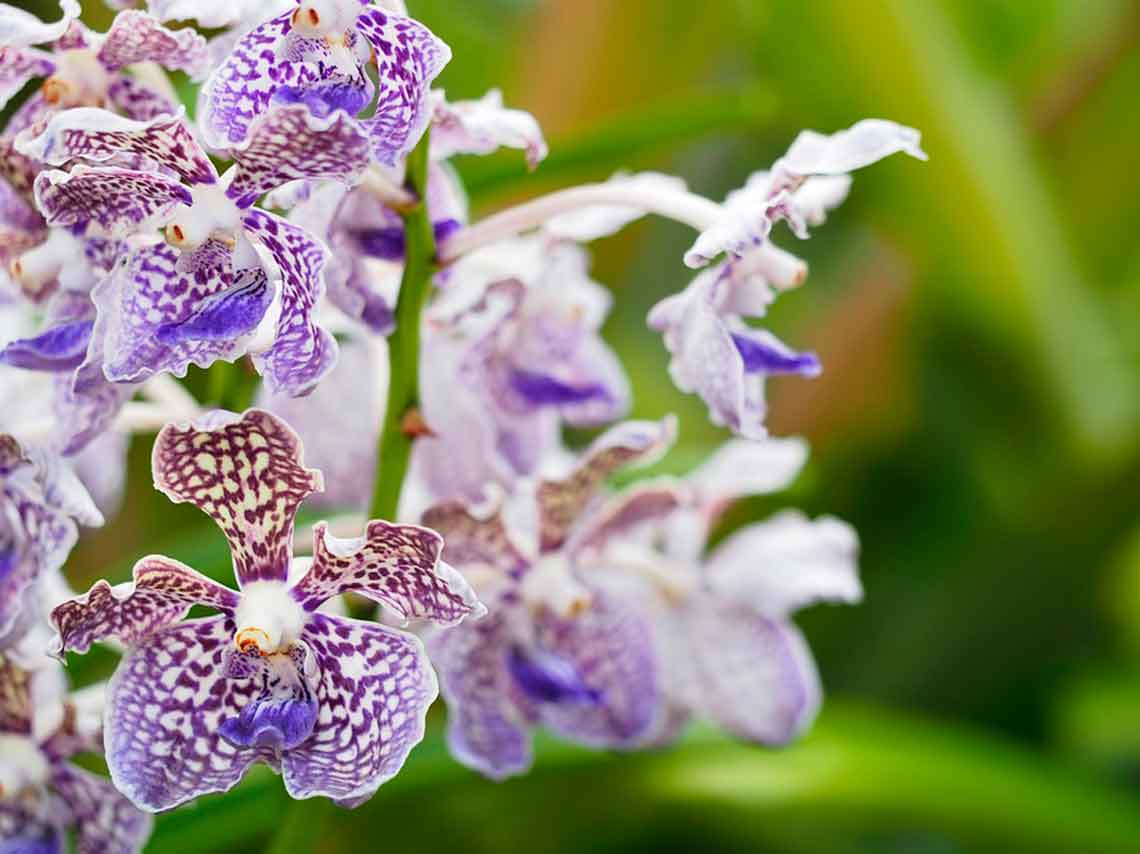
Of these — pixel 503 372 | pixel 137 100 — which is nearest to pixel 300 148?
pixel 137 100

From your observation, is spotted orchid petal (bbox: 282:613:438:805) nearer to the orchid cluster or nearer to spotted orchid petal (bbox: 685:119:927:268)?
the orchid cluster

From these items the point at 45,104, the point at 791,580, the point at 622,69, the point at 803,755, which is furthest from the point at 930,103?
the point at 45,104

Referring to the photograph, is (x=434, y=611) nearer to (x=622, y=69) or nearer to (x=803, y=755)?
(x=803, y=755)

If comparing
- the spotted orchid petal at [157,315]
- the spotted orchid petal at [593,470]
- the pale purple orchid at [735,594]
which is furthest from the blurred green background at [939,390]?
the spotted orchid petal at [157,315]

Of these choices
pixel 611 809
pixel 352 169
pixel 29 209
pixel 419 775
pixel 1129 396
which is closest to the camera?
pixel 352 169

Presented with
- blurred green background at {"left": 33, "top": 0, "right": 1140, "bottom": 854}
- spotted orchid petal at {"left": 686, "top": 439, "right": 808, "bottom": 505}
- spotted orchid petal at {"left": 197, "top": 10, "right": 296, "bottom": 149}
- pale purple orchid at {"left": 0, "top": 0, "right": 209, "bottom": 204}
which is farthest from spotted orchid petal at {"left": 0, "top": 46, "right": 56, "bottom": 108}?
blurred green background at {"left": 33, "top": 0, "right": 1140, "bottom": 854}

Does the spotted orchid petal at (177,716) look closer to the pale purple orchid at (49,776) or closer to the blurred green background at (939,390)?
the pale purple orchid at (49,776)

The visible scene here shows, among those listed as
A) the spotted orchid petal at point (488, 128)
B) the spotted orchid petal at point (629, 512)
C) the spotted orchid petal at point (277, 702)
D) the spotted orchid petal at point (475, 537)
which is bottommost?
the spotted orchid petal at point (277, 702)
